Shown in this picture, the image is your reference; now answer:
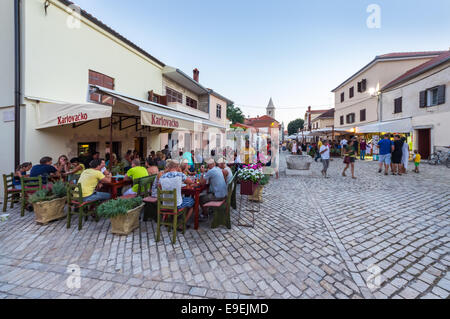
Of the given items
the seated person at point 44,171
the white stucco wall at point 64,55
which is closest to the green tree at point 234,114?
the white stucco wall at point 64,55

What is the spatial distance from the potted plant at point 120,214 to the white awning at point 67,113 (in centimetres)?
234

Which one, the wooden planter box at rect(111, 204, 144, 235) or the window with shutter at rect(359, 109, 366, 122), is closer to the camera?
the wooden planter box at rect(111, 204, 144, 235)

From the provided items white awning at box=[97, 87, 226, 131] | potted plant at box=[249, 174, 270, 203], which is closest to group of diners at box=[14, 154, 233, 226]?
potted plant at box=[249, 174, 270, 203]

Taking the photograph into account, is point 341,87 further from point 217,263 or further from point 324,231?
point 217,263

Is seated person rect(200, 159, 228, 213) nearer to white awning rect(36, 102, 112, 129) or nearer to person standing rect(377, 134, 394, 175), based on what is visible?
white awning rect(36, 102, 112, 129)

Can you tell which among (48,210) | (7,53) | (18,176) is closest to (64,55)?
(7,53)

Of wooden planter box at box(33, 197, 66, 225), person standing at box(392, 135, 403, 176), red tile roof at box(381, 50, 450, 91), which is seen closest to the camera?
wooden planter box at box(33, 197, 66, 225)

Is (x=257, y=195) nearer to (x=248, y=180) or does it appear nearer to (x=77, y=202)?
(x=248, y=180)

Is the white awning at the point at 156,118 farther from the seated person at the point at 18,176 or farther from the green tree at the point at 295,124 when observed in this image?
the green tree at the point at 295,124

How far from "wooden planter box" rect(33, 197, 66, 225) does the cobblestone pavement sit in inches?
6.7

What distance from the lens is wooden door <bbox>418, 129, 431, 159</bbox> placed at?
50.0 ft

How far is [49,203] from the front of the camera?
→ 418cm

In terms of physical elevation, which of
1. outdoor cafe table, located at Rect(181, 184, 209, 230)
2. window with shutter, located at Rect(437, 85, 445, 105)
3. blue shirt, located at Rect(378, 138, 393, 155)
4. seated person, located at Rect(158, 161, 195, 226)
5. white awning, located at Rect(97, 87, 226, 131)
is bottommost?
outdoor cafe table, located at Rect(181, 184, 209, 230)
